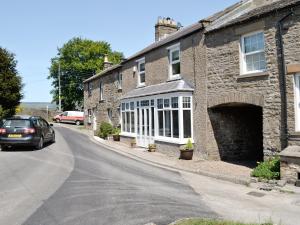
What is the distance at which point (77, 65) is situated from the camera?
6044cm

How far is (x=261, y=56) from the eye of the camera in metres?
12.8

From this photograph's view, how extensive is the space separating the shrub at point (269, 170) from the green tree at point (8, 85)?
75.4 ft

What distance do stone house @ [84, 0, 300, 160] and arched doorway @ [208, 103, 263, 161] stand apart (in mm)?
45

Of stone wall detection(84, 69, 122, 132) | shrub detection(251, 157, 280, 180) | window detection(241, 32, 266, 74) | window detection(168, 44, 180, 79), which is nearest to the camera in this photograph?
shrub detection(251, 157, 280, 180)

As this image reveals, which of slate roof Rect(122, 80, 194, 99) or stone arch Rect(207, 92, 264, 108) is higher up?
slate roof Rect(122, 80, 194, 99)

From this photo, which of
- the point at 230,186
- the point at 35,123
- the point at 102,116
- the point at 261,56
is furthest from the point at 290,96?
the point at 102,116

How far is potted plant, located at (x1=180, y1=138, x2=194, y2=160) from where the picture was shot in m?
15.2

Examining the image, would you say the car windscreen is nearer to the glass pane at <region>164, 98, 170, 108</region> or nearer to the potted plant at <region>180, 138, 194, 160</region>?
the glass pane at <region>164, 98, 170, 108</region>

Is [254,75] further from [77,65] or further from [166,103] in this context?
[77,65]

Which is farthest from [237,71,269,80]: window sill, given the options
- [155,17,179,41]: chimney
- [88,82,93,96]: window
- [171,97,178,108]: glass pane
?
[88,82,93,96]: window

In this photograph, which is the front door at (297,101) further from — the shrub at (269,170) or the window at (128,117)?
the window at (128,117)

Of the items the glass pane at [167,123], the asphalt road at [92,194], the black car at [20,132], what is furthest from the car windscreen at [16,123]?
the glass pane at [167,123]

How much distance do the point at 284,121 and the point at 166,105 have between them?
6807 millimetres

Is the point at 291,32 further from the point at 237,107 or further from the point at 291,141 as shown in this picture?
the point at 237,107
